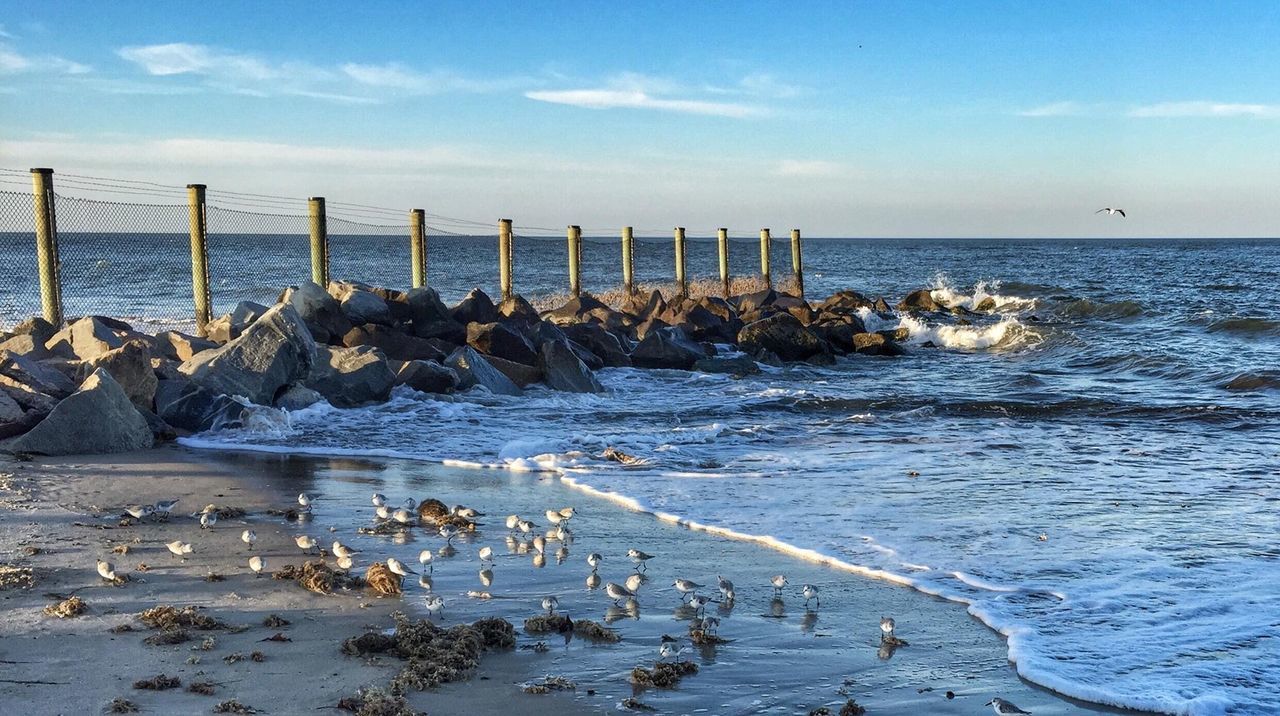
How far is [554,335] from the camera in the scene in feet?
57.6

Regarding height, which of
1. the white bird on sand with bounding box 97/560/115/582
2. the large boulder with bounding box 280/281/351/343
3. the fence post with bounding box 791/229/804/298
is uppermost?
the fence post with bounding box 791/229/804/298

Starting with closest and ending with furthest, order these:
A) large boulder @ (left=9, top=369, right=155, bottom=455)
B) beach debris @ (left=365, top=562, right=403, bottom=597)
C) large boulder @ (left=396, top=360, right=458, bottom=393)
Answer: beach debris @ (left=365, top=562, right=403, bottom=597)
large boulder @ (left=9, top=369, right=155, bottom=455)
large boulder @ (left=396, top=360, right=458, bottom=393)

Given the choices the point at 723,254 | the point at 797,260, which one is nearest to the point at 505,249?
the point at 723,254

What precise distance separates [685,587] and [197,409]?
23.6 ft

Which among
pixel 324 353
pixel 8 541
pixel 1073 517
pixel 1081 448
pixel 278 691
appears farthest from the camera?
pixel 324 353

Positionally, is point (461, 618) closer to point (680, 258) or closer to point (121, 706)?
point (121, 706)

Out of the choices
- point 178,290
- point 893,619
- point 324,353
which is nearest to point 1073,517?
point 893,619

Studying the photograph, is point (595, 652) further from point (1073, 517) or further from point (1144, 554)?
point (1073, 517)

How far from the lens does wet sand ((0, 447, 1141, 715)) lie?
496cm

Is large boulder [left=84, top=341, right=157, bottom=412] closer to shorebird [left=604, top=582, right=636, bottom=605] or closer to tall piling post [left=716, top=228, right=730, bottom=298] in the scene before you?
shorebird [left=604, top=582, right=636, bottom=605]

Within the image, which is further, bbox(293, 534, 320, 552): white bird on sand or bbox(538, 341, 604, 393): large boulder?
bbox(538, 341, 604, 393): large boulder

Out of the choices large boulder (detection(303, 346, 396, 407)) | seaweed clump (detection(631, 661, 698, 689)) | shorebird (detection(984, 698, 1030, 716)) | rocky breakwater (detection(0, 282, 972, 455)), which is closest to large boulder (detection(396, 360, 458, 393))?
rocky breakwater (detection(0, 282, 972, 455))

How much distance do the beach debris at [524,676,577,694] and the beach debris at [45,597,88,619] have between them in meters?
2.40

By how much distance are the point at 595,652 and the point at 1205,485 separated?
277 inches
